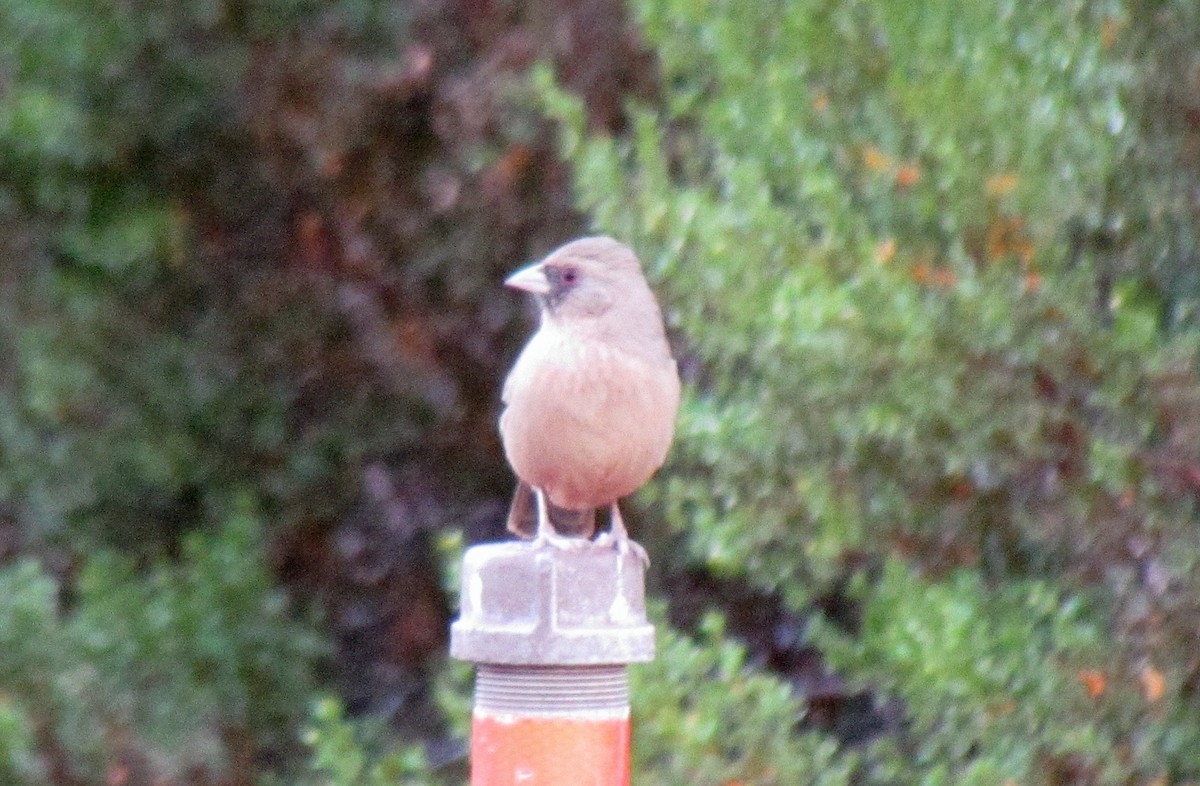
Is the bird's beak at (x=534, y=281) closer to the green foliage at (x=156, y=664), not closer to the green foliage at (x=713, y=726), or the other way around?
the green foliage at (x=713, y=726)

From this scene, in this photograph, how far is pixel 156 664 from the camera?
6.88 metres

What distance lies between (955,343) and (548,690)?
1941mm

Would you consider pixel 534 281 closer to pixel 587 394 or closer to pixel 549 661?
pixel 587 394

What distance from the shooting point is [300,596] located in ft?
24.5

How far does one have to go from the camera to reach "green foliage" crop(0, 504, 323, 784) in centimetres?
632

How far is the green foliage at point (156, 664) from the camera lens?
20.7 ft

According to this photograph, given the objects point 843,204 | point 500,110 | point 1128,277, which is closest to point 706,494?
point 843,204

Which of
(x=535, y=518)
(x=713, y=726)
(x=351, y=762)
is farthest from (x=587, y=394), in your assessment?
(x=351, y=762)

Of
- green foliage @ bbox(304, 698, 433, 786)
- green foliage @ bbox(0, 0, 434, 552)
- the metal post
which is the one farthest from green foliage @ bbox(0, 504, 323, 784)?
the metal post

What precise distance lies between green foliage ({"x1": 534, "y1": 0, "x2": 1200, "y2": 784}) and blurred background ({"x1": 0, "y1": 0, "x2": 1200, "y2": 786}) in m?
0.01

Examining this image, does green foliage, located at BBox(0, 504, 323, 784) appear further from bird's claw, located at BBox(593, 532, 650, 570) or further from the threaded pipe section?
the threaded pipe section

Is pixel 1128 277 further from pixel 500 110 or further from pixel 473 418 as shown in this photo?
pixel 473 418

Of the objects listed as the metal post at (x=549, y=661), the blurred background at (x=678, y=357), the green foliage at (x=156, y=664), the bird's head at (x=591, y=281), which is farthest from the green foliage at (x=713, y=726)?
the green foliage at (x=156, y=664)

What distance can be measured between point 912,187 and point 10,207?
2996mm
